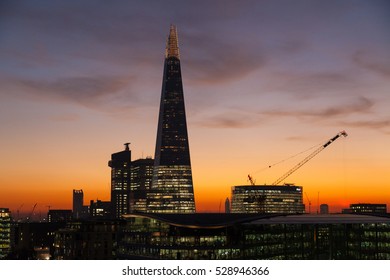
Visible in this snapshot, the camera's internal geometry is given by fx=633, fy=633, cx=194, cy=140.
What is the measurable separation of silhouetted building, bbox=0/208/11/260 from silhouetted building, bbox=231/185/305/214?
59036mm

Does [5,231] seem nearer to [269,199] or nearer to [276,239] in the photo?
[269,199]

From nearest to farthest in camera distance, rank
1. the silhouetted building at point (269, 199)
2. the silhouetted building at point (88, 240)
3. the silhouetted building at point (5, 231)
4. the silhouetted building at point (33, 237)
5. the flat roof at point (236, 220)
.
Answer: the flat roof at point (236, 220) < the silhouetted building at point (88, 240) < the silhouetted building at point (33, 237) < the silhouetted building at point (5, 231) < the silhouetted building at point (269, 199)

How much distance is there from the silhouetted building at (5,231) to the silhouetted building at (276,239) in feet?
→ 295

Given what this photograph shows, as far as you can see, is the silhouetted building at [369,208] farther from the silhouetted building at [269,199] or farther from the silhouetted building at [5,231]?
the silhouetted building at [5,231]

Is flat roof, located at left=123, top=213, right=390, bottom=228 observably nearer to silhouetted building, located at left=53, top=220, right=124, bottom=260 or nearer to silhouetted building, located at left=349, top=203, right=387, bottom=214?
silhouetted building, located at left=53, top=220, right=124, bottom=260

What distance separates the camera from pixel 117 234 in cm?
9250

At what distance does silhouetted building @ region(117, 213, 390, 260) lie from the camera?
64.8m

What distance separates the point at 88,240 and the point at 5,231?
7636 centimetres

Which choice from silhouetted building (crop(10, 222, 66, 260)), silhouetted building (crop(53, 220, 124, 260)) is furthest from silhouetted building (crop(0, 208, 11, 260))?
silhouetted building (crop(53, 220, 124, 260))

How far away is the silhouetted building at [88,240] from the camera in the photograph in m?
88.4

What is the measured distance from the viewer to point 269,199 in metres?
165

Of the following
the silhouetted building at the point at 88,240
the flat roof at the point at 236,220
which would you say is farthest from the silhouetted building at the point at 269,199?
the flat roof at the point at 236,220

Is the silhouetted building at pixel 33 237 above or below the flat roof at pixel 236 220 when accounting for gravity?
below
